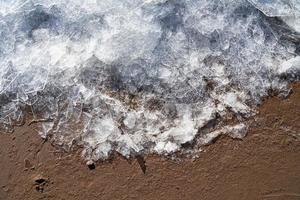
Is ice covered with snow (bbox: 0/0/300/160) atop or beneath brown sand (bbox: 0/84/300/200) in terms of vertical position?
atop

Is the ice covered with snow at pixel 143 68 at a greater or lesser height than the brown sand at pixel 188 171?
greater

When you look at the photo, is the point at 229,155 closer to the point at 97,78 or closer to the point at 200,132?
the point at 200,132

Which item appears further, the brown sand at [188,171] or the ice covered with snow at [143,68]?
the ice covered with snow at [143,68]

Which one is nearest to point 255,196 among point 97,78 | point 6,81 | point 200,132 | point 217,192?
point 217,192

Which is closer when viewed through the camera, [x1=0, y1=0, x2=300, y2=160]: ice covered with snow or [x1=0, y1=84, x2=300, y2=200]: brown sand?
[x1=0, y1=84, x2=300, y2=200]: brown sand

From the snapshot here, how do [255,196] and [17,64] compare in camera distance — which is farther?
[17,64]
